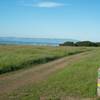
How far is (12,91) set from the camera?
11.5 metres

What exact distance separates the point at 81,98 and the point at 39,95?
149cm

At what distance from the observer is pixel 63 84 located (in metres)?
13.6

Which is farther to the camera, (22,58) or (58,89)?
(22,58)

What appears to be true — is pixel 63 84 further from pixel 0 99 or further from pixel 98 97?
pixel 0 99

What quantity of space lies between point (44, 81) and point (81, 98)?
416 cm

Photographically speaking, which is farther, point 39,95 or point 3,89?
point 3,89

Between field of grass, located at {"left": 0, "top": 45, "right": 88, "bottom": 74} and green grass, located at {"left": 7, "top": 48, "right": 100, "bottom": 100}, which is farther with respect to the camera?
field of grass, located at {"left": 0, "top": 45, "right": 88, "bottom": 74}

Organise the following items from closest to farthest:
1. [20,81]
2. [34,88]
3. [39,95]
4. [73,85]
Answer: [39,95], [34,88], [73,85], [20,81]

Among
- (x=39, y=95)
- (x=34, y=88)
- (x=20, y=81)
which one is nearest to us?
(x=39, y=95)

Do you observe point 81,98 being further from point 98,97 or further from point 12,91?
point 12,91

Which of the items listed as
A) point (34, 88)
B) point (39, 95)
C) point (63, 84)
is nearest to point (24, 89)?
point (34, 88)

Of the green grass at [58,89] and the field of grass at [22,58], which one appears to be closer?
the green grass at [58,89]

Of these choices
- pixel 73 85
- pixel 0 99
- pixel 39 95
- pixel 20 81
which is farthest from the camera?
pixel 20 81

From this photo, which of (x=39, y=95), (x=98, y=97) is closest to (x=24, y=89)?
(x=39, y=95)
